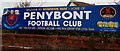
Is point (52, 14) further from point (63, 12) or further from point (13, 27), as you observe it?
point (13, 27)

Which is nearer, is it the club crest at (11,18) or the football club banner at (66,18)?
the football club banner at (66,18)

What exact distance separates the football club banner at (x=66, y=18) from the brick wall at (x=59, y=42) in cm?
68

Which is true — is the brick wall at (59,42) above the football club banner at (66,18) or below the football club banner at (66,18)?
below

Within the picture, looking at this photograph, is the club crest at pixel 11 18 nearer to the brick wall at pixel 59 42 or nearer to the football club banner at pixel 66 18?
the football club banner at pixel 66 18

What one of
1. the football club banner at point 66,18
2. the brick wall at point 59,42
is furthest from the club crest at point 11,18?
the brick wall at point 59,42

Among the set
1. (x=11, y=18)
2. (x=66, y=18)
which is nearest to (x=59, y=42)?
(x=66, y=18)

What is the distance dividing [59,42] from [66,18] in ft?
3.72

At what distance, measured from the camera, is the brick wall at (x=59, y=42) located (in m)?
5.56

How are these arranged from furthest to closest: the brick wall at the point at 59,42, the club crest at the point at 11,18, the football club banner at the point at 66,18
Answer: the club crest at the point at 11,18, the football club banner at the point at 66,18, the brick wall at the point at 59,42

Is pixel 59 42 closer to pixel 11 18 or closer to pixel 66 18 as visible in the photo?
pixel 66 18

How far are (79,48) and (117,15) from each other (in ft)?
6.38

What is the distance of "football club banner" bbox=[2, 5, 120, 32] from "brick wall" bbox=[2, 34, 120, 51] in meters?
0.68

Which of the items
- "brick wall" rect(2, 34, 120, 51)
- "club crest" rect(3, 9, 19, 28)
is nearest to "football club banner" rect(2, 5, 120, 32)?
"club crest" rect(3, 9, 19, 28)

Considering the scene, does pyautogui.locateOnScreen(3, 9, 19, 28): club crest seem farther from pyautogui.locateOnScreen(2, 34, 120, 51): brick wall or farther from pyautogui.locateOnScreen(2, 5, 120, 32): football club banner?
pyautogui.locateOnScreen(2, 34, 120, 51): brick wall
